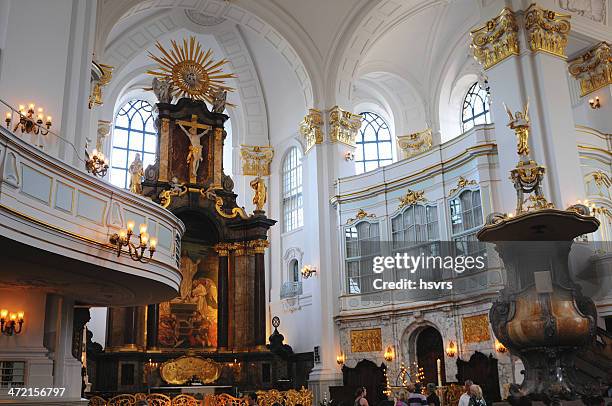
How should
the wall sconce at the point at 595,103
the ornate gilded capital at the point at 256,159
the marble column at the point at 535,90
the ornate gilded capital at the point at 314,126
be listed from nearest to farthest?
the marble column at the point at 535,90
the wall sconce at the point at 595,103
the ornate gilded capital at the point at 314,126
the ornate gilded capital at the point at 256,159

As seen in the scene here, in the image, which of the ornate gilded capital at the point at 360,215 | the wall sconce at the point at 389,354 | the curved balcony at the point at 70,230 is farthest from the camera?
the ornate gilded capital at the point at 360,215

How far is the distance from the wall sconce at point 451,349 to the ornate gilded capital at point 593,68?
29.8 feet

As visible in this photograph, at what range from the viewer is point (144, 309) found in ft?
63.6

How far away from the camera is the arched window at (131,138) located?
26750 millimetres

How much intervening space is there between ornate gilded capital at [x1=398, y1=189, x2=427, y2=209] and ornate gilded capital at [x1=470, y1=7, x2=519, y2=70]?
4173mm

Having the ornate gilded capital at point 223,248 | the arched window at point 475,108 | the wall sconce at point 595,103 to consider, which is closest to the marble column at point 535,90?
the wall sconce at point 595,103

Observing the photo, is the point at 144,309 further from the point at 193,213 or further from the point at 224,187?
the point at 224,187

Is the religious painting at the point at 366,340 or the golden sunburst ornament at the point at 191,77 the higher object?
the golden sunburst ornament at the point at 191,77

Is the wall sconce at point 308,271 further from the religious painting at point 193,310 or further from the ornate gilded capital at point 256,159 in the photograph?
the ornate gilded capital at point 256,159

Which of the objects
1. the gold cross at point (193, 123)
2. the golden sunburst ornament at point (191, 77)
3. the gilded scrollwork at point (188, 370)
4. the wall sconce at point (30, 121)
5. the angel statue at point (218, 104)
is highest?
the golden sunburst ornament at point (191, 77)

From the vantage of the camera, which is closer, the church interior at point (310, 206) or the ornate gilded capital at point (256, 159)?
the church interior at point (310, 206)

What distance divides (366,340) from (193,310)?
5863 millimetres

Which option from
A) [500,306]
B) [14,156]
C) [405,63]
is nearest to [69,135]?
[14,156]

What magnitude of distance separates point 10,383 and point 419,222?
1233cm
